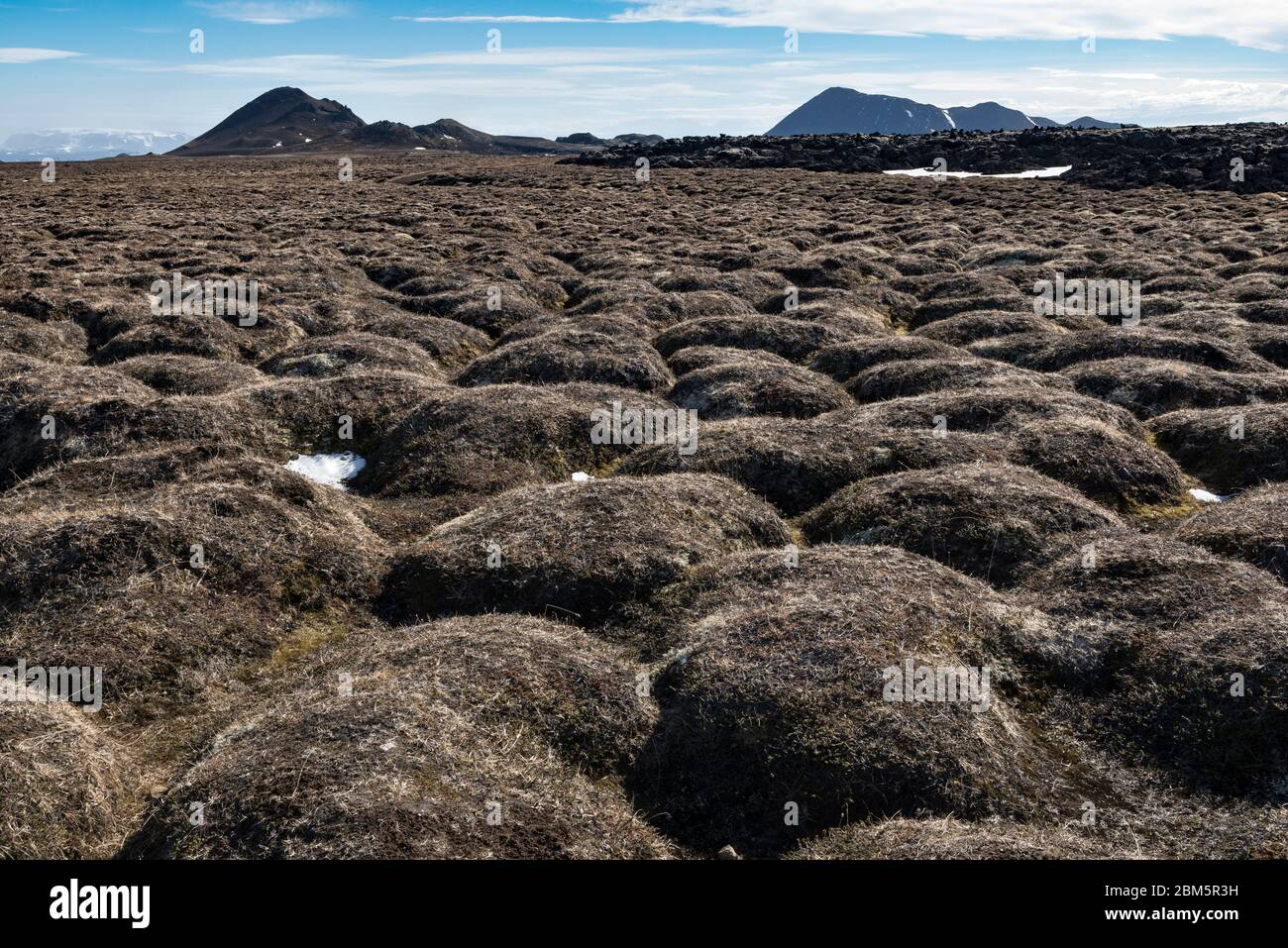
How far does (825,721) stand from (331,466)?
45.7ft

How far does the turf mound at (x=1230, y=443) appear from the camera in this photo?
60.8 ft

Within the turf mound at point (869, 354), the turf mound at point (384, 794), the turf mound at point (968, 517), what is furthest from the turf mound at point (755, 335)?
the turf mound at point (384, 794)

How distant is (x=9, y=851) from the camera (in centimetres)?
827

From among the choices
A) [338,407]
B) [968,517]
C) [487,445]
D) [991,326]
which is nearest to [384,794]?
[968,517]

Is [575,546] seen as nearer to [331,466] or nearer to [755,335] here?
[331,466]

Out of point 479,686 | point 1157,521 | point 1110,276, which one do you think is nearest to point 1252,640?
point 1157,521

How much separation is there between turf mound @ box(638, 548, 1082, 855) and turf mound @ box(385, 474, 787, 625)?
1567mm

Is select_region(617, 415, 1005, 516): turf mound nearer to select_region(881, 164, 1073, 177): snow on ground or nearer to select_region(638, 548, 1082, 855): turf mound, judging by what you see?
select_region(638, 548, 1082, 855): turf mound

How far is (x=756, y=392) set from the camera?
2358cm

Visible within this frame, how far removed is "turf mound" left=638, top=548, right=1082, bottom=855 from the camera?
9.38m

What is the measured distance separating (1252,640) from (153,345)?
29181mm

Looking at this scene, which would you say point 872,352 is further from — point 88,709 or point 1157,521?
point 88,709

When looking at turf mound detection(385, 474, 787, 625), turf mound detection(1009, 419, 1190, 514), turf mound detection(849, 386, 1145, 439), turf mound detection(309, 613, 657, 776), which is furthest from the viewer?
turf mound detection(849, 386, 1145, 439)

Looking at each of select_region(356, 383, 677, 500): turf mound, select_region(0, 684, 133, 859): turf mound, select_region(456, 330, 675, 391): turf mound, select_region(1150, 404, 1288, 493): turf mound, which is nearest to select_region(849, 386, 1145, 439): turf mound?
select_region(1150, 404, 1288, 493): turf mound
